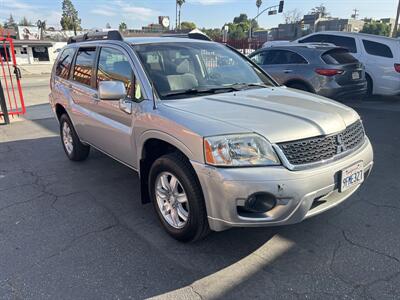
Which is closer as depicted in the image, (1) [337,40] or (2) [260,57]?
(2) [260,57]

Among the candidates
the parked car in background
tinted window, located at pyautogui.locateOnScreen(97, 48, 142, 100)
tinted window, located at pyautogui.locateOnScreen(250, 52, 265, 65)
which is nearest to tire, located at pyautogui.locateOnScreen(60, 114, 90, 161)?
tinted window, located at pyautogui.locateOnScreen(97, 48, 142, 100)

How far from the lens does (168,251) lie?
113 inches

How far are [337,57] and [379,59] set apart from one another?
233 cm

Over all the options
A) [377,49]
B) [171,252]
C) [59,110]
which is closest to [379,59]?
[377,49]

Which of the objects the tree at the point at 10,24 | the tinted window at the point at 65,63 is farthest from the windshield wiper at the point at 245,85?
the tree at the point at 10,24

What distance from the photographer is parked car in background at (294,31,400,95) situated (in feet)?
29.9

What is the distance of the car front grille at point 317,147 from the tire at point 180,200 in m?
0.73

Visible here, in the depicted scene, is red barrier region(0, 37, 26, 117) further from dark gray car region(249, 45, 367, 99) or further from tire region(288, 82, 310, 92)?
tire region(288, 82, 310, 92)

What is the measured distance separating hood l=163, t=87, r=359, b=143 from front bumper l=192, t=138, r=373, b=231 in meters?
0.27

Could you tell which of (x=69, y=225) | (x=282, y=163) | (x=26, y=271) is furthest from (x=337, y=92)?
(x=26, y=271)

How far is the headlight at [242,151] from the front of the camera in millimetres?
2383

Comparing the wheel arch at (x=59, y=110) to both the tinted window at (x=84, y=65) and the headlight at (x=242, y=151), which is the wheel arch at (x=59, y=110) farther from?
the headlight at (x=242, y=151)

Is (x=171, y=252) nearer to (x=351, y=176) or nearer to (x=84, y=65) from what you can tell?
(x=351, y=176)

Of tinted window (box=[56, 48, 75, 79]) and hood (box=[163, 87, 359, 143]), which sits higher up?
tinted window (box=[56, 48, 75, 79])
